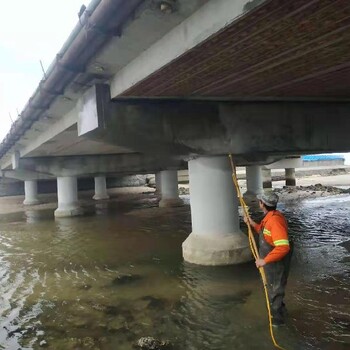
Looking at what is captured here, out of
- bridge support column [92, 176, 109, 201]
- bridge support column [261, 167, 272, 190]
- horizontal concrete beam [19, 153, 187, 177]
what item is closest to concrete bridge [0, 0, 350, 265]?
horizontal concrete beam [19, 153, 187, 177]

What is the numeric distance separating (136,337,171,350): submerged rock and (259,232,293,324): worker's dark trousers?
1535 mm

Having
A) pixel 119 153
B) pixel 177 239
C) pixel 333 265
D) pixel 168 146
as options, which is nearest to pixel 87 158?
pixel 119 153

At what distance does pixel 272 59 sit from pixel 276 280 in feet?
10.7

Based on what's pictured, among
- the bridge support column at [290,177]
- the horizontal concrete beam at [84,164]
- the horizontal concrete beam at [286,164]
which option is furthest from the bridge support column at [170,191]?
the bridge support column at [290,177]

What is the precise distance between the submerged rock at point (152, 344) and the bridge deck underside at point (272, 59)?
3.88m

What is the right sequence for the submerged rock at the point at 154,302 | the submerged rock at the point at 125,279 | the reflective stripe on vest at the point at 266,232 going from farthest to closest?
the submerged rock at the point at 125,279 → the submerged rock at the point at 154,302 → the reflective stripe on vest at the point at 266,232

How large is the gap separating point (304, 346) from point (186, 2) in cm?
441

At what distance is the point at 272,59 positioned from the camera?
5980 mm

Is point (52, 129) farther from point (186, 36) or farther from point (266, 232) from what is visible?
point (266, 232)

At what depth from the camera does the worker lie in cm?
504

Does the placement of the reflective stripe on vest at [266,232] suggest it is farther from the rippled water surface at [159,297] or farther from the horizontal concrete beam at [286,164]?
the horizontal concrete beam at [286,164]

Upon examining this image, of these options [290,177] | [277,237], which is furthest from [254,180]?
[277,237]

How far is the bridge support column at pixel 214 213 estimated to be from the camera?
9.46m

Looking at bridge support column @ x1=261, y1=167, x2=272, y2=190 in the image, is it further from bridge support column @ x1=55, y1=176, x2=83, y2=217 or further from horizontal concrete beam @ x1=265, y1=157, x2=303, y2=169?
bridge support column @ x1=55, y1=176, x2=83, y2=217
